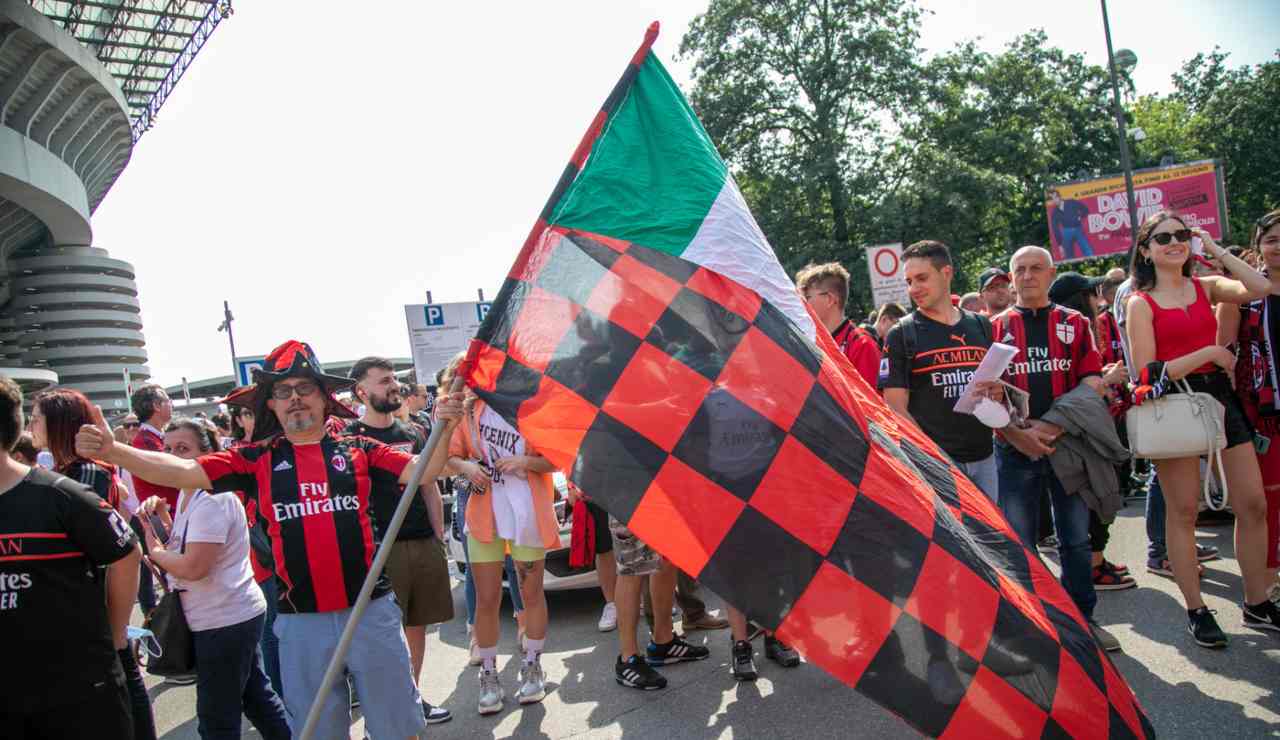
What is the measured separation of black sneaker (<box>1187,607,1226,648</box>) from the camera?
4020 mm

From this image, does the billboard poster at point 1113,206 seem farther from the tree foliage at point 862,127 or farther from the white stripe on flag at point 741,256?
the white stripe on flag at point 741,256

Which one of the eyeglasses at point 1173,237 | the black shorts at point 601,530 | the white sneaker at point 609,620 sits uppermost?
the eyeglasses at point 1173,237

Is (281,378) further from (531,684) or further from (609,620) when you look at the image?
(609,620)

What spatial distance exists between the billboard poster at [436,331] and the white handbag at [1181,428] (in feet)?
48.0

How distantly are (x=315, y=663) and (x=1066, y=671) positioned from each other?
8.74ft

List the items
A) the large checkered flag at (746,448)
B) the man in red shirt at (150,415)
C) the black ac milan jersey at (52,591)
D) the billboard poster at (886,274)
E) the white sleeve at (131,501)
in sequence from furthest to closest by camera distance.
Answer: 1. the billboard poster at (886,274)
2. the man in red shirt at (150,415)
3. the white sleeve at (131,501)
4. the black ac milan jersey at (52,591)
5. the large checkered flag at (746,448)

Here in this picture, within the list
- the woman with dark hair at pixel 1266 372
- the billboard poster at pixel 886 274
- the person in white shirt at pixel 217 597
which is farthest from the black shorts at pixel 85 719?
the billboard poster at pixel 886 274

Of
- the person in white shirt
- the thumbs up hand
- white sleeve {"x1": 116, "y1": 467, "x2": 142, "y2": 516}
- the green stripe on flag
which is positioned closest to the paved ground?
the person in white shirt

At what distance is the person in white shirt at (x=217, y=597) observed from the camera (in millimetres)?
3412

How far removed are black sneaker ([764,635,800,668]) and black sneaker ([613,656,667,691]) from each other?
0.67m

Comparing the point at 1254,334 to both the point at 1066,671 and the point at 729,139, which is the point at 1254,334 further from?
the point at 729,139

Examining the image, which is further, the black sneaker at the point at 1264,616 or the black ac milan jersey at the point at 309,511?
the black sneaker at the point at 1264,616

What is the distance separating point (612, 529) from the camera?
4.88 m

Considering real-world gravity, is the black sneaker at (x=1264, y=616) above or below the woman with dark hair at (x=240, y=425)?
below
